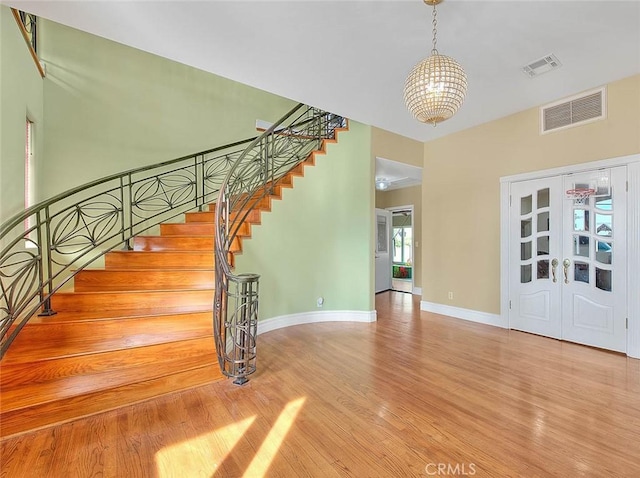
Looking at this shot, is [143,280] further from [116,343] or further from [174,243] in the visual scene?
[116,343]

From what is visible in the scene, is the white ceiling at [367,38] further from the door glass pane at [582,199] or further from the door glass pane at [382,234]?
the door glass pane at [382,234]

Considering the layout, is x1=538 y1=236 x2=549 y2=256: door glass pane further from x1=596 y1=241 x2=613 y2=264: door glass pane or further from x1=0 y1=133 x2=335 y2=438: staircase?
x1=0 y1=133 x2=335 y2=438: staircase

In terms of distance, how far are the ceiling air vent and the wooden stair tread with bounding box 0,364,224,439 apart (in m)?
4.99

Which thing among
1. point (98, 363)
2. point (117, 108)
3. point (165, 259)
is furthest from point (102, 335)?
point (117, 108)

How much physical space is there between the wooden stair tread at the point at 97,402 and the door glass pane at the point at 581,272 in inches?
171

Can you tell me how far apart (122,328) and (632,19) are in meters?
4.95

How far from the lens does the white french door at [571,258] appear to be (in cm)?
335

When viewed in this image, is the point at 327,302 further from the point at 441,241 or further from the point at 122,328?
the point at 122,328

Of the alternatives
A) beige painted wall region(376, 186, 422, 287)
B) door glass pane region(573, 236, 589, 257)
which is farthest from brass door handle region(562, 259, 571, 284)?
beige painted wall region(376, 186, 422, 287)

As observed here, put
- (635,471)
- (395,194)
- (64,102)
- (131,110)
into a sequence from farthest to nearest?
1. (395,194)
2. (131,110)
3. (64,102)
4. (635,471)

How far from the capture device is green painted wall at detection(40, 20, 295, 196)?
12.3ft

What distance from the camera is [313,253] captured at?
464cm

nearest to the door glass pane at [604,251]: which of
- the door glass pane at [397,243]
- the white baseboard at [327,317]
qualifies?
the white baseboard at [327,317]

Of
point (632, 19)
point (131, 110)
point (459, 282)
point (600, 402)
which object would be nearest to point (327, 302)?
point (459, 282)
